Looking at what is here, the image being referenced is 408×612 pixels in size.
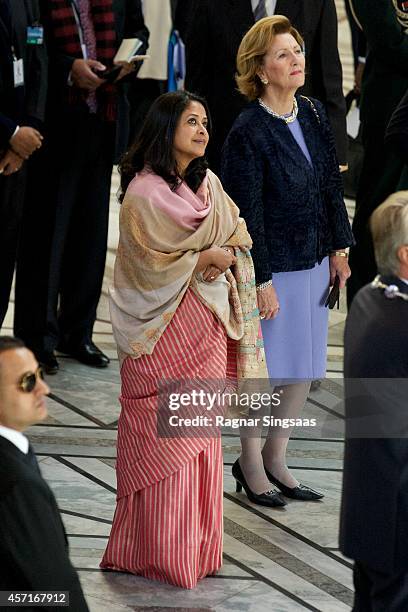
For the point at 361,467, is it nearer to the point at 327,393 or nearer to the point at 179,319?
the point at 179,319

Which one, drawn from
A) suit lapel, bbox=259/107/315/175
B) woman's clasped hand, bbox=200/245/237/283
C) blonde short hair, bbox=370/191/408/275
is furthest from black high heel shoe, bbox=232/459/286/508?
blonde short hair, bbox=370/191/408/275

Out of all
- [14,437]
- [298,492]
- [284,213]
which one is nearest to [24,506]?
[14,437]

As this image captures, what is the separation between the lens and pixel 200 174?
410 cm

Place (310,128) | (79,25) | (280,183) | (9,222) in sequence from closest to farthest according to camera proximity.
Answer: (280,183) < (310,128) < (9,222) < (79,25)

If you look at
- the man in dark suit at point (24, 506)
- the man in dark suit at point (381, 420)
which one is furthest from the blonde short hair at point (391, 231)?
the man in dark suit at point (24, 506)

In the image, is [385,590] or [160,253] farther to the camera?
[160,253]

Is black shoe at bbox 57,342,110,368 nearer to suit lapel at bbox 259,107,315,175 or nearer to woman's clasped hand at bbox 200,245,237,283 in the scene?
suit lapel at bbox 259,107,315,175

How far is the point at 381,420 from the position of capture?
10.4 ft

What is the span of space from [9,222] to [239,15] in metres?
1.24

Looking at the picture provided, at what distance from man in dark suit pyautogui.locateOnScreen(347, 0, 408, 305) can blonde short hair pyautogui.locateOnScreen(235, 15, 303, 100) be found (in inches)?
48.4

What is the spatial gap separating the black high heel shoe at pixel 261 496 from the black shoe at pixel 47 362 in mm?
1440

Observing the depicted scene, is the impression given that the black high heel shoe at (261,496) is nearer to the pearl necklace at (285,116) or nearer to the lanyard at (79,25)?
the pearl necklace at (285,116)

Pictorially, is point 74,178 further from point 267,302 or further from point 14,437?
point 14,437

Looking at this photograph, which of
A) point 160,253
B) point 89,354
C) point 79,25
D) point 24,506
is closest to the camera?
point 24,506
